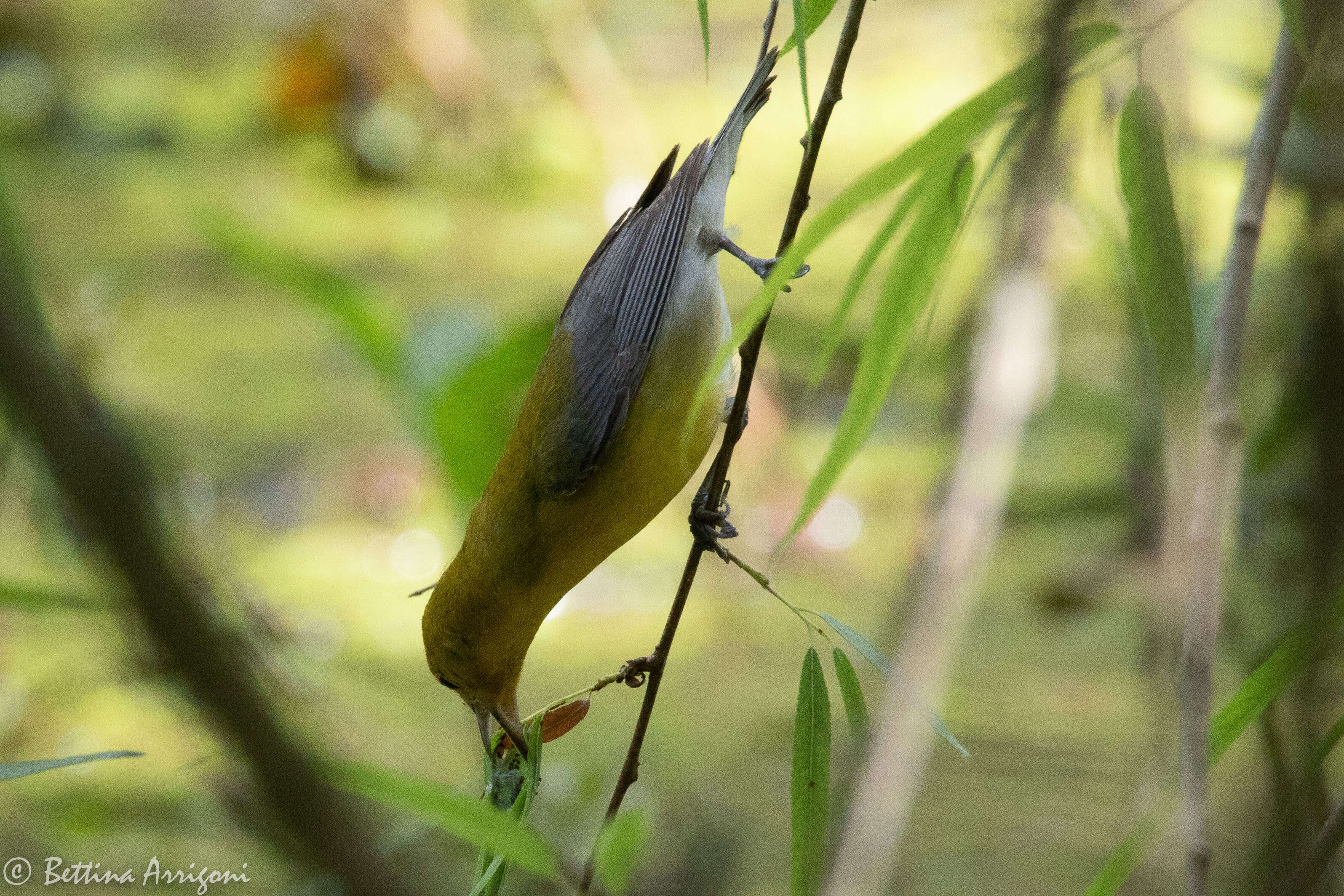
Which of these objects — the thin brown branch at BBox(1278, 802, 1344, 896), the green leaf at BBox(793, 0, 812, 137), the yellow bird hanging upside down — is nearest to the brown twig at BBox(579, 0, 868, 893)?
the green leaf at BBox(793, 0, 812, 137)

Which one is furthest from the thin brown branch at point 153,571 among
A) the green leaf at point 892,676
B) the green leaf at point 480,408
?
the green leaf at point 480,408

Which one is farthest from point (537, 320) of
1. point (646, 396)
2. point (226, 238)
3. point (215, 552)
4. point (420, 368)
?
point (215, 552)

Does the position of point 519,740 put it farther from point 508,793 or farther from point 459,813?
point 459,813

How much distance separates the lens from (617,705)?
170 inches

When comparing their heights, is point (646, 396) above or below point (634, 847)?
above

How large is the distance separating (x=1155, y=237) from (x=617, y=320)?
1.51 meters

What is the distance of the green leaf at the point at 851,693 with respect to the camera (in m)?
1.17

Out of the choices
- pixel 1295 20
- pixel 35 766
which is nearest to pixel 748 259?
pixel 1295 20

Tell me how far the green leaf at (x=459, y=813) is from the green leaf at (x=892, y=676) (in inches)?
14.4

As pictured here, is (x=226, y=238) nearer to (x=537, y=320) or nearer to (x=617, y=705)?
(x=537, y=320)

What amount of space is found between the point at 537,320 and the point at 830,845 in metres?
1.36

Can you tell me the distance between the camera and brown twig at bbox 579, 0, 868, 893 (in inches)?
39.5

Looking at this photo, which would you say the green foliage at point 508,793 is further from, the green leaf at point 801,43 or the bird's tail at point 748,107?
the bird's tail at point 748,107

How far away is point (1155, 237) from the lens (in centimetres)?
90
